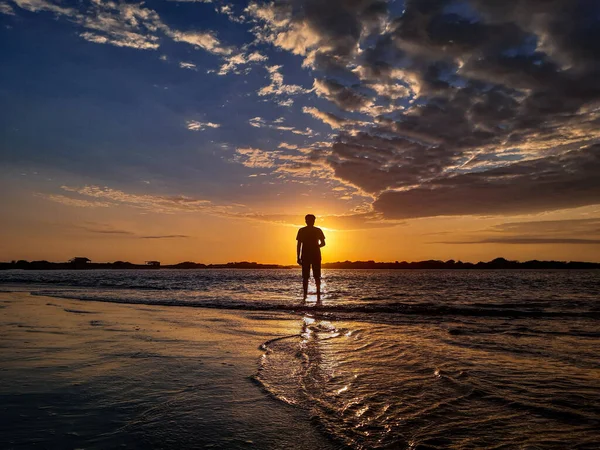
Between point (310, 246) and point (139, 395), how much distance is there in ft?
36.4

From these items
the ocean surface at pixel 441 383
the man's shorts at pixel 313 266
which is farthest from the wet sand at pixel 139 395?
the man's shorts at pixel 313 266

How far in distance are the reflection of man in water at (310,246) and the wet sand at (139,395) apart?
7.70m

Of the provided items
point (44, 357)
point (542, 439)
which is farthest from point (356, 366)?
point (44, 357)

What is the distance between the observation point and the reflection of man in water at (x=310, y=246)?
1430 cm

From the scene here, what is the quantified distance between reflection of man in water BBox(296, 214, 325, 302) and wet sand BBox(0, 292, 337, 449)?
770cm

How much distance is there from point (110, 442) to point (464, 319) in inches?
366

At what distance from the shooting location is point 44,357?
477 centimetres

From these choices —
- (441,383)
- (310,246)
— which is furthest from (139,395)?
(310,246)

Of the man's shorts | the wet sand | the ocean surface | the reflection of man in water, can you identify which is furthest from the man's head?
the wet sand

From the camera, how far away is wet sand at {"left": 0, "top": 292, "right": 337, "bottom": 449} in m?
2.54

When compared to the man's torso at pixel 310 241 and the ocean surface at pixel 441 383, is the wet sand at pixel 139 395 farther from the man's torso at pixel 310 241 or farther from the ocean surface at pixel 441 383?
the man's torso at pixel 310 241

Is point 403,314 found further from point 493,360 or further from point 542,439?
point 542,439

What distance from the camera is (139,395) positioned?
340cm

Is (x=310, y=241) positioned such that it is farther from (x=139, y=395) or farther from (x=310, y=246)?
(x=139, y=395)
